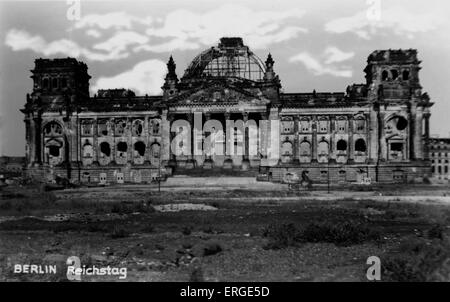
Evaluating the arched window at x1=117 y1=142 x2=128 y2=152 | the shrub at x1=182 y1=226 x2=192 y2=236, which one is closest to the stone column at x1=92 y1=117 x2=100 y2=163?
the arched window at x1=117 y1=142 x2=128 y2=152

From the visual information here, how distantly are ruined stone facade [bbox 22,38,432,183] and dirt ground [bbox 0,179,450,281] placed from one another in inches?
1297

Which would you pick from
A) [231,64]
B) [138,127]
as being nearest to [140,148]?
[138,127]

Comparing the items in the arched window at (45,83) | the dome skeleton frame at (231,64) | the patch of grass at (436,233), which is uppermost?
the dome skeleton frame at (231,64)

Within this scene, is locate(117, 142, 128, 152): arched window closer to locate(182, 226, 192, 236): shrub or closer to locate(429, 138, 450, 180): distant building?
locate(182, 226, 192, 236): shrub

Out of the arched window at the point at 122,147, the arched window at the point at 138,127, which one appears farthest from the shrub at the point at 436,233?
the arched window at the point at 122,147

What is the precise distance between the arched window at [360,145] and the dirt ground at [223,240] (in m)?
37.3

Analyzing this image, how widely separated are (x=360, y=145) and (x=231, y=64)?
23381 millimetres

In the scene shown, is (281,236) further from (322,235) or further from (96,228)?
(96,228)

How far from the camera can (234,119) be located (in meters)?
66.1

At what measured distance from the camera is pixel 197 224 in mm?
22047

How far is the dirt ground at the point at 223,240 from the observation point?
13266 millimetres

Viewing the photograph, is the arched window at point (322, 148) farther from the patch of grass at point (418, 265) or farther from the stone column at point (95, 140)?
the patch of grass at point (418, 265)

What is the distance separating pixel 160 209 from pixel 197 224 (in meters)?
7.15

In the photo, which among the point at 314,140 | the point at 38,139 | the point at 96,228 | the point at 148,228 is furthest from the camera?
the point at 38,139
